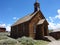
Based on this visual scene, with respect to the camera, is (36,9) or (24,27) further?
(36,9)

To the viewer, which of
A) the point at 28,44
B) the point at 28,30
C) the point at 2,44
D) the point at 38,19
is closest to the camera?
the point at 2,44

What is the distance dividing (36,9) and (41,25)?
5775 mm

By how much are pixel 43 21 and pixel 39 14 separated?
9.93 feet

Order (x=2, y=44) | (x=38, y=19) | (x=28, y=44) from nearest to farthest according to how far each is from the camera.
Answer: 1. (x=2, y=44)
2. (x=28, y=44)
3. (x=38, y=19)

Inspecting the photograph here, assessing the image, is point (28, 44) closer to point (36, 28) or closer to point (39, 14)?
point (36, 28)

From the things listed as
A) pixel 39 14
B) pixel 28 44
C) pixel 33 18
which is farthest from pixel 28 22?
pixel 28 44

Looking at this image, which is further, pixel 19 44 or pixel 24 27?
pixel 24 27

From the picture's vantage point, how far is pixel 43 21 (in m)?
34.1

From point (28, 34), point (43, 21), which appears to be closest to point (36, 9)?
point (43, 21)

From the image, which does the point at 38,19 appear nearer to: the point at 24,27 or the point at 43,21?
the point at 43,21

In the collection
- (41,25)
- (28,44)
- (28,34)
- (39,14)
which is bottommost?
(28,44)

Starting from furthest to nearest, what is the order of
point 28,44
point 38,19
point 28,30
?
point 38,19, point 28,30, point 28,44

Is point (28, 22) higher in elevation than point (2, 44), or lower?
higher

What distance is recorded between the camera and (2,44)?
20.6 metres
